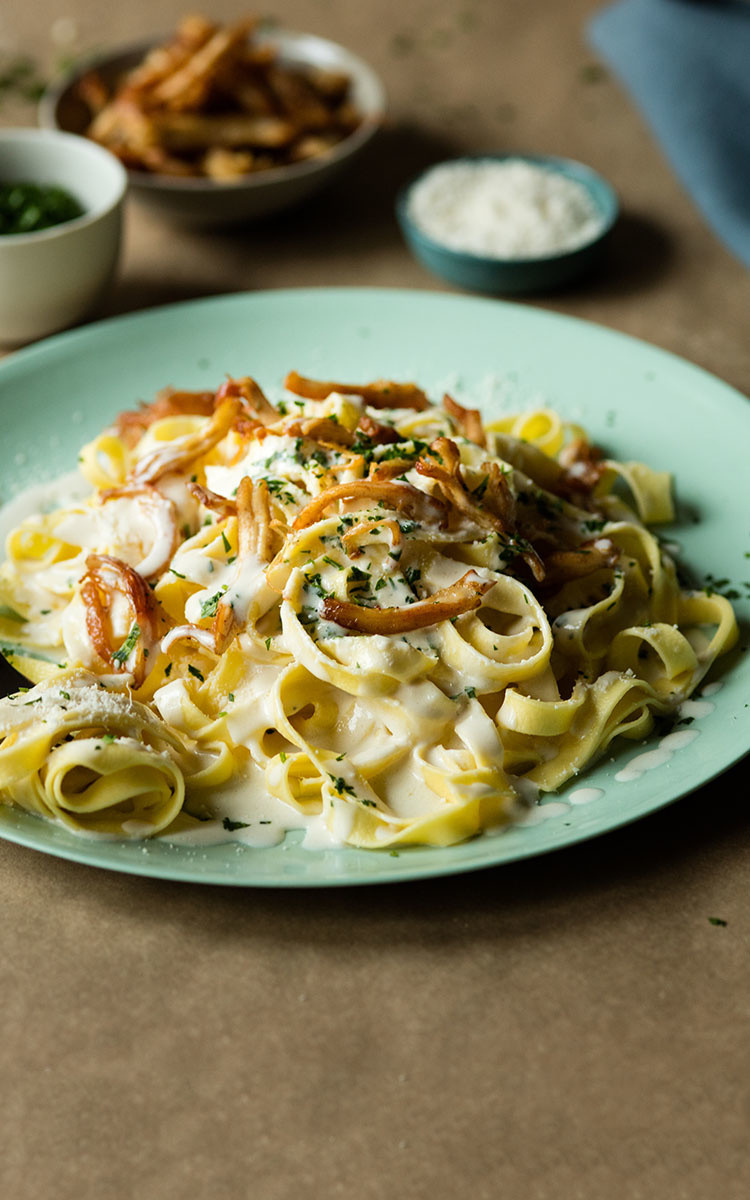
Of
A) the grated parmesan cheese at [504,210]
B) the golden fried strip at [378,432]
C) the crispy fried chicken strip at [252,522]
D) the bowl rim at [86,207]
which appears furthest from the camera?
the grated parmesan cheese at [504,210]

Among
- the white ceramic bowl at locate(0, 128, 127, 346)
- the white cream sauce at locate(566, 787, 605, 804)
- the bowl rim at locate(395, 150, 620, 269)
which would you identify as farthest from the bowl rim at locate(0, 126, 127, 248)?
the white cream sauce at locate(566, 787, 605, 804)

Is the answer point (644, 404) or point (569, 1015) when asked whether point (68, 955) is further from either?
point (644, 404)

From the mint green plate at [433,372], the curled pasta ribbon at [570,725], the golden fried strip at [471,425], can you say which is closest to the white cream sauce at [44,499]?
the mint green plate at [433,372]

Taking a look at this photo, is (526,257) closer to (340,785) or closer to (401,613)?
(401,613)

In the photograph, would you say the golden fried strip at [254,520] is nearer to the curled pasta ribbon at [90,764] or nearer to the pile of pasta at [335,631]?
the pile of pasta at [335,631]

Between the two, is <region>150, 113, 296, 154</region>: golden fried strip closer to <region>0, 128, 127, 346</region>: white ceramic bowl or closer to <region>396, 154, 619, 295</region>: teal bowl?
<region>0, 128, 127, 346</region>: white ceramic bowl
